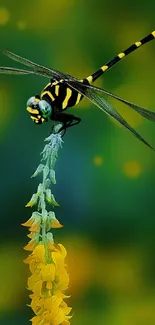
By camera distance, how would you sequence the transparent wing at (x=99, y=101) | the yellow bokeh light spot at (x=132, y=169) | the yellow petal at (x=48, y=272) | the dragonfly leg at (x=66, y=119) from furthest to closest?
the yellow bokeh light spot at (x=132, y=169) < the dragonfly leg at (x=66, y=119) < the transparent wing at (x=99, y=101) < the yellow petal at (x=48, y=272)

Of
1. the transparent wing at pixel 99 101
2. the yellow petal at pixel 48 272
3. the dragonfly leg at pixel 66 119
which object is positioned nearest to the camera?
the yellow petal at pixel 48 272

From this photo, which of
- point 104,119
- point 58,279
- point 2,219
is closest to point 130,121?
point 104,119

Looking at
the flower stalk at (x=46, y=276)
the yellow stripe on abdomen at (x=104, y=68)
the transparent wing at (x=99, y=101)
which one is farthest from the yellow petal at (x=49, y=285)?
the yellow stripe on abdomen at (x=104, y=68)

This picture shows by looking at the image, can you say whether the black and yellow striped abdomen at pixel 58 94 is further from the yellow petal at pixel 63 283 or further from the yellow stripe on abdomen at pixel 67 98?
the yellow petal at pixel 63 283

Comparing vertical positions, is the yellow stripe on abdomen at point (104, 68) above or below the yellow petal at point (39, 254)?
above

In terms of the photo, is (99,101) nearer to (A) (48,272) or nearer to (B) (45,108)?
(B) (45,108)

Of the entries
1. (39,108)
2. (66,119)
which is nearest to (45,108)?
(39,108)
